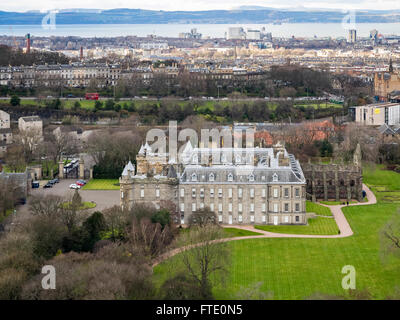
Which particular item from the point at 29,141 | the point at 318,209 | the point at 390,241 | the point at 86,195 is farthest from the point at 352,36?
the point at 390,241

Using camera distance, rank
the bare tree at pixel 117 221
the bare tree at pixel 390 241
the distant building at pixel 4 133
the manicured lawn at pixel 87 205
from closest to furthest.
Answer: the bare tree at pixel 390 241 < the bare tree at pixel 117 221 < the manicured lawn at pixel 87 205 < the distant building at pixel 4 133

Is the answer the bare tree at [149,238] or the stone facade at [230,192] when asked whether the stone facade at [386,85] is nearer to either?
the stone facade at [230,192]

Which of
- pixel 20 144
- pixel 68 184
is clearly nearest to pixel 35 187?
pixel 68 184

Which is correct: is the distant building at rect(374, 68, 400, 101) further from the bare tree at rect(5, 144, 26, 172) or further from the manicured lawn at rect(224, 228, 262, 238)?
the manicured lawn at rect(224, 228, 262, 238)

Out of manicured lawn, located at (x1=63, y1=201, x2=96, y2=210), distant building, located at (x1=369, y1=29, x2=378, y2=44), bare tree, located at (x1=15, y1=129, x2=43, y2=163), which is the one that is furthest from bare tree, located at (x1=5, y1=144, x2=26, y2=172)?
distant building, located at (x1=369, y1=29, x2=378, y2=44)

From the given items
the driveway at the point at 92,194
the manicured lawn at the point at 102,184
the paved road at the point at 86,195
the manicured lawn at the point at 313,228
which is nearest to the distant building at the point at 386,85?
the manicured lawn at the point at 102,184

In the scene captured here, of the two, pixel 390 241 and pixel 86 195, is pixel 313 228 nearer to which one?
pixel 390 241

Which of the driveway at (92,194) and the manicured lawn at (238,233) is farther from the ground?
the driveway at (92,194)
